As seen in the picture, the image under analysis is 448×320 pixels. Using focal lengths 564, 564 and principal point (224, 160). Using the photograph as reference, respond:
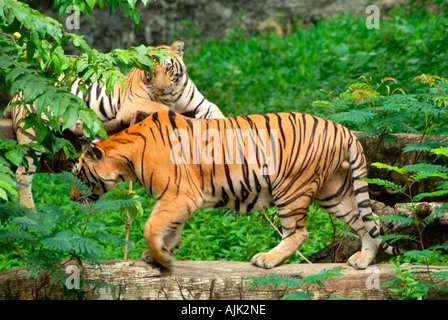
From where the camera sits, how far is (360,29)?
32.6 feet

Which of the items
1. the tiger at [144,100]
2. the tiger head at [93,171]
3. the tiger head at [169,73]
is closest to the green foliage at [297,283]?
the tiger head at [93,171]

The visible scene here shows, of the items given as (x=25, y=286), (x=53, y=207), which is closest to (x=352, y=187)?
(x=53, y=207)

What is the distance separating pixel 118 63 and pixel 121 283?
1.58m

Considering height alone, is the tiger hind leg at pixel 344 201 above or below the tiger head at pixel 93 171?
below

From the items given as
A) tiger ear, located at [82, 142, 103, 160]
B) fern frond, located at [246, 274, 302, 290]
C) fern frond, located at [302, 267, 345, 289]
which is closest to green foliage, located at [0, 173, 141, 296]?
tiger ear, located at [82, 142, 103, 160]

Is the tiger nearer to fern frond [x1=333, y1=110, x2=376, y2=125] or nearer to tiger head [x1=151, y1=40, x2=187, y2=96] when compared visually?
tiger head [x1=151, y1=40, x2=187, y2=96]

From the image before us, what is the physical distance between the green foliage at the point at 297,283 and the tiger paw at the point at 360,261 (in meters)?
0.15

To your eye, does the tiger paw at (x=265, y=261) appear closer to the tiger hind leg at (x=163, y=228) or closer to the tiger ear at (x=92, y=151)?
the tiger hind leg at (x=163, y=228)

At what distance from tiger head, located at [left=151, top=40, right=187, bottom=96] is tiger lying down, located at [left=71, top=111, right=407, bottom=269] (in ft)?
2.36

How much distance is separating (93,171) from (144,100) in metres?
1.02

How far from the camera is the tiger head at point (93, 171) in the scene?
163 inches

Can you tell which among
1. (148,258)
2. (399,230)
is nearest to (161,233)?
(148,258)

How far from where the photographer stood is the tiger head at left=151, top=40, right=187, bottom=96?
4941 millimetres

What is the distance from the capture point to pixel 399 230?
200 inches
